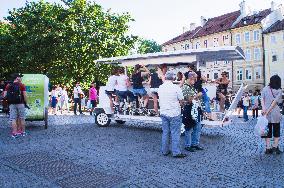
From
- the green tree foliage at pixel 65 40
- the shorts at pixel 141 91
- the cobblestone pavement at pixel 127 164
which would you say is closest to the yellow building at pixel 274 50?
the green tree foliage at pixel 65 40

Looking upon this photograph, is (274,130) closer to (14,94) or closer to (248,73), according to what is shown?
(14,94)

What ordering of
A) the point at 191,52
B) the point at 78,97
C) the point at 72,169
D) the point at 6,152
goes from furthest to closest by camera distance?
the point at 78,97, the point at 191,52, the point at 6,152, the point at 72,169

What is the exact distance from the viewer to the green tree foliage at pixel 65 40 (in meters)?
35.8

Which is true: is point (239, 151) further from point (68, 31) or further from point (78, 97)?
point (68, 31)

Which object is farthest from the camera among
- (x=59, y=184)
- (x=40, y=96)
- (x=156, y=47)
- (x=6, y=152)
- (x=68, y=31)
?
(x=156, y=47)

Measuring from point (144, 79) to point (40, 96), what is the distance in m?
3.85

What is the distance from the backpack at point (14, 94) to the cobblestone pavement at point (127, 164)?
114 cm

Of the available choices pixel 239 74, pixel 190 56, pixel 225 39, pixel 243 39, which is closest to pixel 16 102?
pixel 190 56

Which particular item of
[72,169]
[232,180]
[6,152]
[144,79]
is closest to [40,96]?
[144,79]

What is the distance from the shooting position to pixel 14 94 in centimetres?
1060

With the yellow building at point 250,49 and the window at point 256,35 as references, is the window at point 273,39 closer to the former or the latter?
the yellow building at point 250,49

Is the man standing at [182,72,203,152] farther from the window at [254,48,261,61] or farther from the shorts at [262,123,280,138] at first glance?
the window at [254,48,261,61]

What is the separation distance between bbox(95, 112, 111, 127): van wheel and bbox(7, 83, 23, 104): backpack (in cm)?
374

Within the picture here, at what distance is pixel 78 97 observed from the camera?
21.9m
